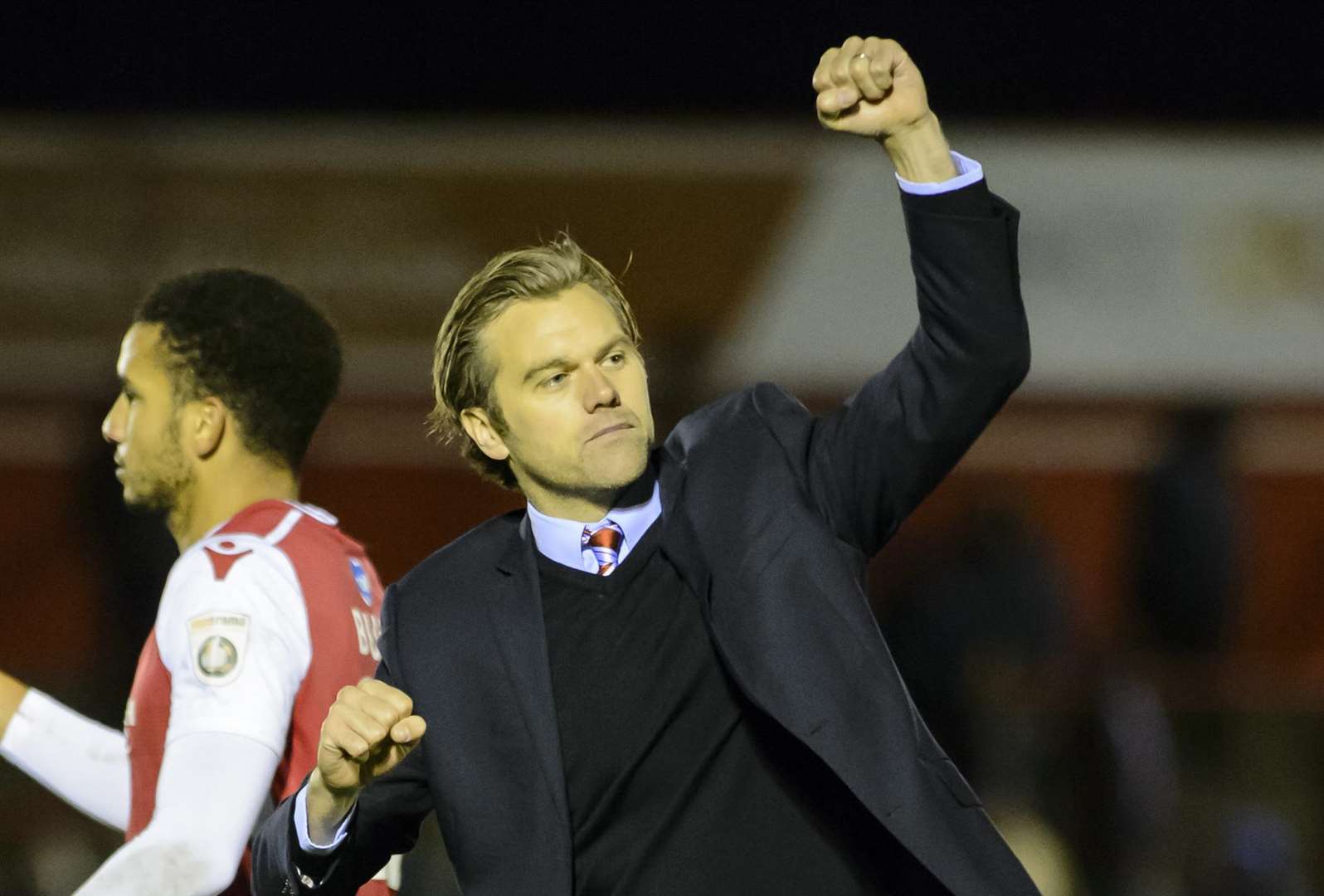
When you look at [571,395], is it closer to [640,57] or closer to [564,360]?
[564,360]

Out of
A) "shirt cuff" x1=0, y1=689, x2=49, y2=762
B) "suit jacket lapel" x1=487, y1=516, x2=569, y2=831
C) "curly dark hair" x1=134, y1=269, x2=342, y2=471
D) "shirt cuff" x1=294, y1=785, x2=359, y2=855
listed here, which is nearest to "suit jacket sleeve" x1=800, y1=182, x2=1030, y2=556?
"suit jacket lapel" x1=487, y1=516, x2=569, y2=831

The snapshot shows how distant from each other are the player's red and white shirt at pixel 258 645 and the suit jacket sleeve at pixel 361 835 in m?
0.17

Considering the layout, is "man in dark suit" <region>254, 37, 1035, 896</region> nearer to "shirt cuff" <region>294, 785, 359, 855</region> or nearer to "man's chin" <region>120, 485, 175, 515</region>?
"shirt cuff" <region>294, 785, 359, 855</region>

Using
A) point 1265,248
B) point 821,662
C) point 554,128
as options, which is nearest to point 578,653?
point 821,662

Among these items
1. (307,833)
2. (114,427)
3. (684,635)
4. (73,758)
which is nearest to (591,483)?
(684,635)

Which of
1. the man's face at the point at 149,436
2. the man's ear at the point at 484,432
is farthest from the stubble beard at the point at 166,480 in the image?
the man's ear at the point at 484,432

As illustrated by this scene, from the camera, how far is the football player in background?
2.60 metres

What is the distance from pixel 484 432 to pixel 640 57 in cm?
599

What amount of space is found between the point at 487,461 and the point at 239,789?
1.98ft

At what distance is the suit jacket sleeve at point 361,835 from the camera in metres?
2.51

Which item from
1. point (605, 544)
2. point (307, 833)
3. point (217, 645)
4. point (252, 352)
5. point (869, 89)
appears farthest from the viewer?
point (252, 352)

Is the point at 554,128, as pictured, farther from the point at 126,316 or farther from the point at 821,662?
the point at 821,662

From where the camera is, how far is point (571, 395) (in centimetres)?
260

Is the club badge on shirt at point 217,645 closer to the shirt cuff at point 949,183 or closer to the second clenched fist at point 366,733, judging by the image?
the second clenched fist at point 366,733
